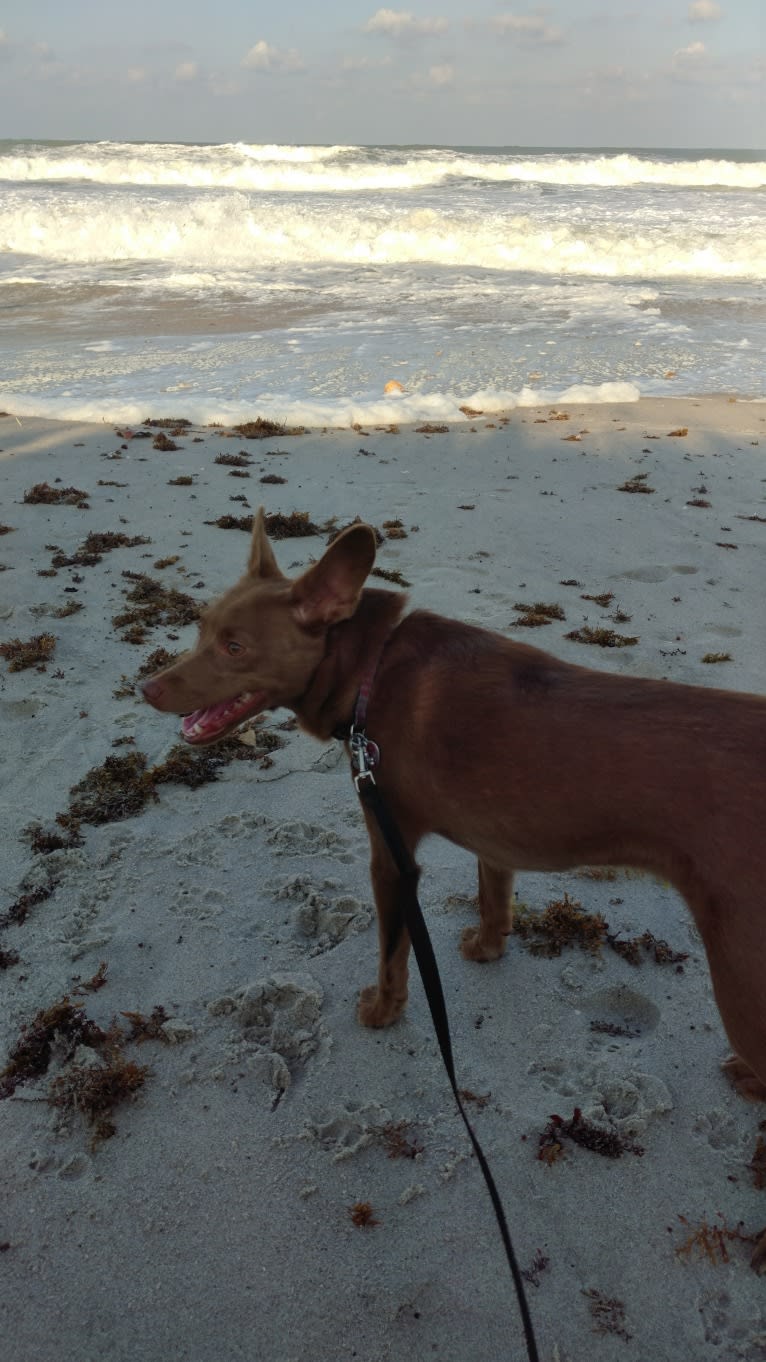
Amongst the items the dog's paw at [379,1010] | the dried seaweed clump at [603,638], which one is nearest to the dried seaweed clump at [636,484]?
the dried seaweed clump at [603,638]

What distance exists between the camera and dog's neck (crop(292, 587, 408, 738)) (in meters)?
2.82

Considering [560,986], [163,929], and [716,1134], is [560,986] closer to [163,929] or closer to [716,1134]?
[716,1134]

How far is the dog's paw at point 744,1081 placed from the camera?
A: 292cm

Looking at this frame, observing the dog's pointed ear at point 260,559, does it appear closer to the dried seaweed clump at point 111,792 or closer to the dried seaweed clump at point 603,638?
the dried seaweed clump at point 111,792

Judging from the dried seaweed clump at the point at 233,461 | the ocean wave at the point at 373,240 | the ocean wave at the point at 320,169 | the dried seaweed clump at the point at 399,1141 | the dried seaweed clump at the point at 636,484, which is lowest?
the dried seaweed clump at the point at 399,1141

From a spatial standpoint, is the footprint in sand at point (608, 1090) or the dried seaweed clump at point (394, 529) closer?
the footprint in sand at point (608, 1090)

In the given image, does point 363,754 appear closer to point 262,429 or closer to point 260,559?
point 260,559

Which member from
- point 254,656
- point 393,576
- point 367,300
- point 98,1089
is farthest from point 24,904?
point 367,300

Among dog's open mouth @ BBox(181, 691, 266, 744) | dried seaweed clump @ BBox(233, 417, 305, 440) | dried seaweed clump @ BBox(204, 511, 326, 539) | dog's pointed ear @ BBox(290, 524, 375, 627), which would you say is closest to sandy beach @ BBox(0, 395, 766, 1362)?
dog's pointed ear @ BBox(290, 524, 375, 627)

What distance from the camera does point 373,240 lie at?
26422 millimetres

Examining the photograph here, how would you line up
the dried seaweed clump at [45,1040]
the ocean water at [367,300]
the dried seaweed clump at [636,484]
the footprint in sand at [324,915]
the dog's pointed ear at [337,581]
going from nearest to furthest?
the dog's pointed ear at [337,581] → the dried seaweed clump at [45,1040] → the footprint in sand at [324,915] → the dried seaweed clump at [636,484] → the ocean water at [367,300]

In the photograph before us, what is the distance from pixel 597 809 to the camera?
2.38m

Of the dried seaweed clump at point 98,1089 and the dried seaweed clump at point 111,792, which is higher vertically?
the dried seaweed clump at point 111,792

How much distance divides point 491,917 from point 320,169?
51.6 m
